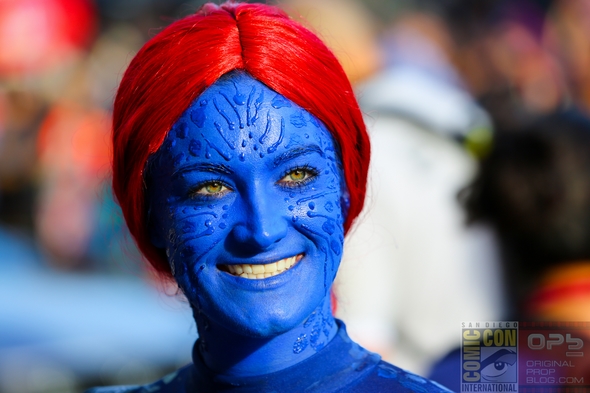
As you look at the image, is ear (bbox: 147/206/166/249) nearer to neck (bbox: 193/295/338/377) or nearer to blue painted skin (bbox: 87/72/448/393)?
blue painted skin (bbox: 87/72/448/393)

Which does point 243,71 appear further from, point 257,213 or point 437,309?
point 437,309

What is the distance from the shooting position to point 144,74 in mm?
1818

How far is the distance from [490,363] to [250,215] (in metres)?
1.05

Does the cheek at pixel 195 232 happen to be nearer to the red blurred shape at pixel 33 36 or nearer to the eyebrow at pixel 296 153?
the eyebrow at pixel 296 153

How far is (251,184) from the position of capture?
5.55 ft

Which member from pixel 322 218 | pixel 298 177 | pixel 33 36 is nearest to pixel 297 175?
pixel 298 177

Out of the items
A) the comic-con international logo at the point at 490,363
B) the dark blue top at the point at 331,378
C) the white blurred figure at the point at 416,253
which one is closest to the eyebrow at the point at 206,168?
the dark blue top at the point at 331,378

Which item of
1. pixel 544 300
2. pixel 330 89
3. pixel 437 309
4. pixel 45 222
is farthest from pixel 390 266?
pixel 45 222

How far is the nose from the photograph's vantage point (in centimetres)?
165

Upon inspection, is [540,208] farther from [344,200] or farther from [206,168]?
[206,168]

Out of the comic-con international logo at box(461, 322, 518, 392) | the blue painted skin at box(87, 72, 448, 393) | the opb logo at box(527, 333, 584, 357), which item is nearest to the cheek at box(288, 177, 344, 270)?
the blue painted skin at box(87, 72, 448, 393)

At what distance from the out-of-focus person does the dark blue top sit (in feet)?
4.73

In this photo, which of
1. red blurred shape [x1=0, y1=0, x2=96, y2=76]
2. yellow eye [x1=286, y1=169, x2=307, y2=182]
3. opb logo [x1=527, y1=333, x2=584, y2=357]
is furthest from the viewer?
red blurred shape [x1=0, y1=0, x2=96, y2=76]

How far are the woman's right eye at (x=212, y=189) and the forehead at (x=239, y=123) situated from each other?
2.5 inches
